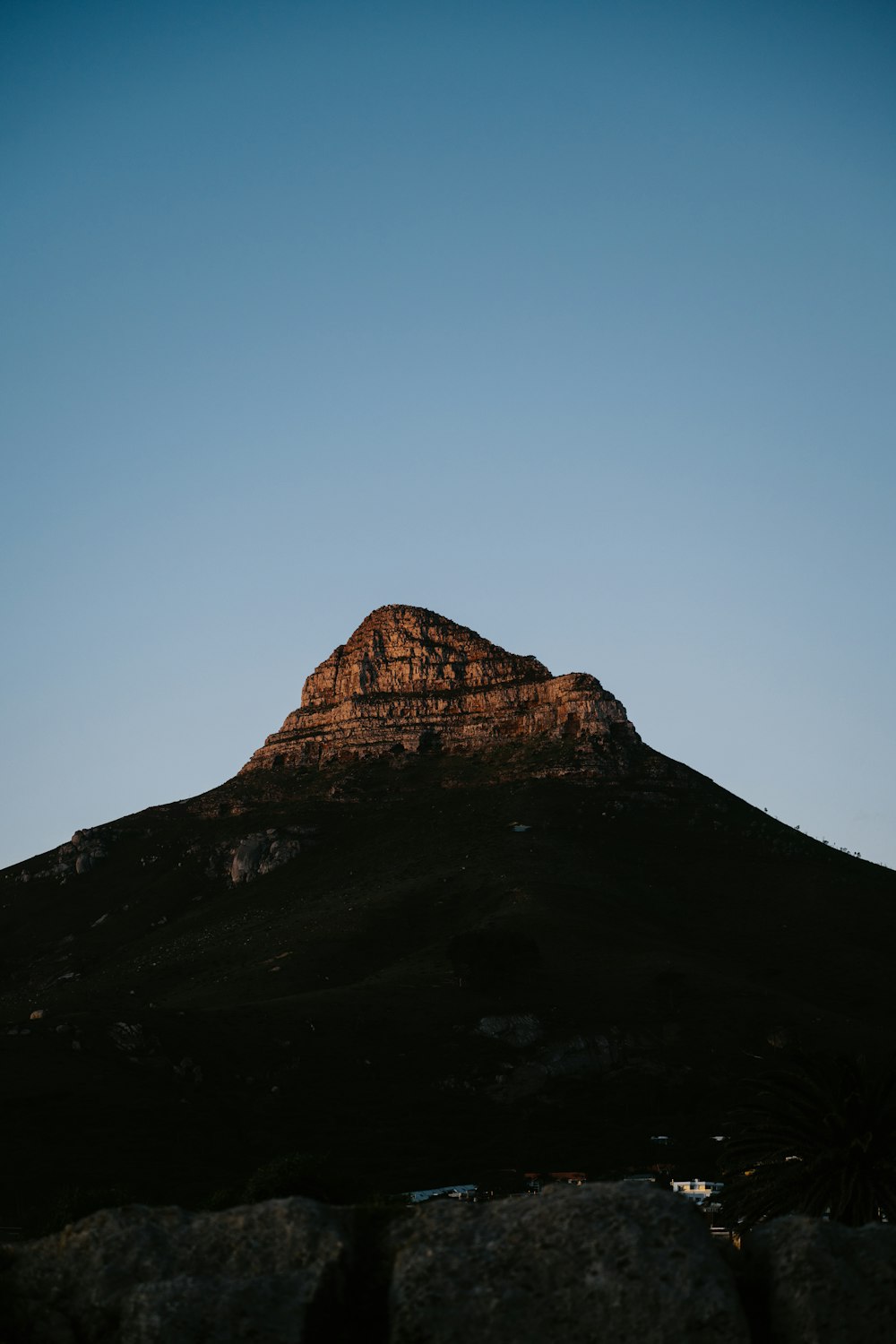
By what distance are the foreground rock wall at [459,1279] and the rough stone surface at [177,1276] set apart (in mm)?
25

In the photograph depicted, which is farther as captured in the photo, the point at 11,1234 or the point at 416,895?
the point at 416,895

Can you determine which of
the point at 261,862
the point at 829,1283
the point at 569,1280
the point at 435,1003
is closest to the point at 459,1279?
the point at 569,1280

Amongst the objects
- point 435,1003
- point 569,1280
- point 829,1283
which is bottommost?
point 829,1283

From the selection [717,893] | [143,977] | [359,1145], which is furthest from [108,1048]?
[717,893]

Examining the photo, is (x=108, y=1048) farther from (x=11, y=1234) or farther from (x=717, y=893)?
(x=717, y=893)

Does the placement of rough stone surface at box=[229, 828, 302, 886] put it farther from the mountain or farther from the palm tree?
the palm tree

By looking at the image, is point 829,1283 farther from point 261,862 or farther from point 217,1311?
point 261,862

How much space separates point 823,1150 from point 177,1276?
28554mm

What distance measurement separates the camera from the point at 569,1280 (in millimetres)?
18328

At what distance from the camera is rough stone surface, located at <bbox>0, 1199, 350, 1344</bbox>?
18.2m

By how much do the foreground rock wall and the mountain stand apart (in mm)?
25086

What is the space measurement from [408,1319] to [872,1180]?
84.5ft

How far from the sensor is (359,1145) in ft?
321

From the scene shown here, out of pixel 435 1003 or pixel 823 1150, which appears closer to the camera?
pixel 823 1150
